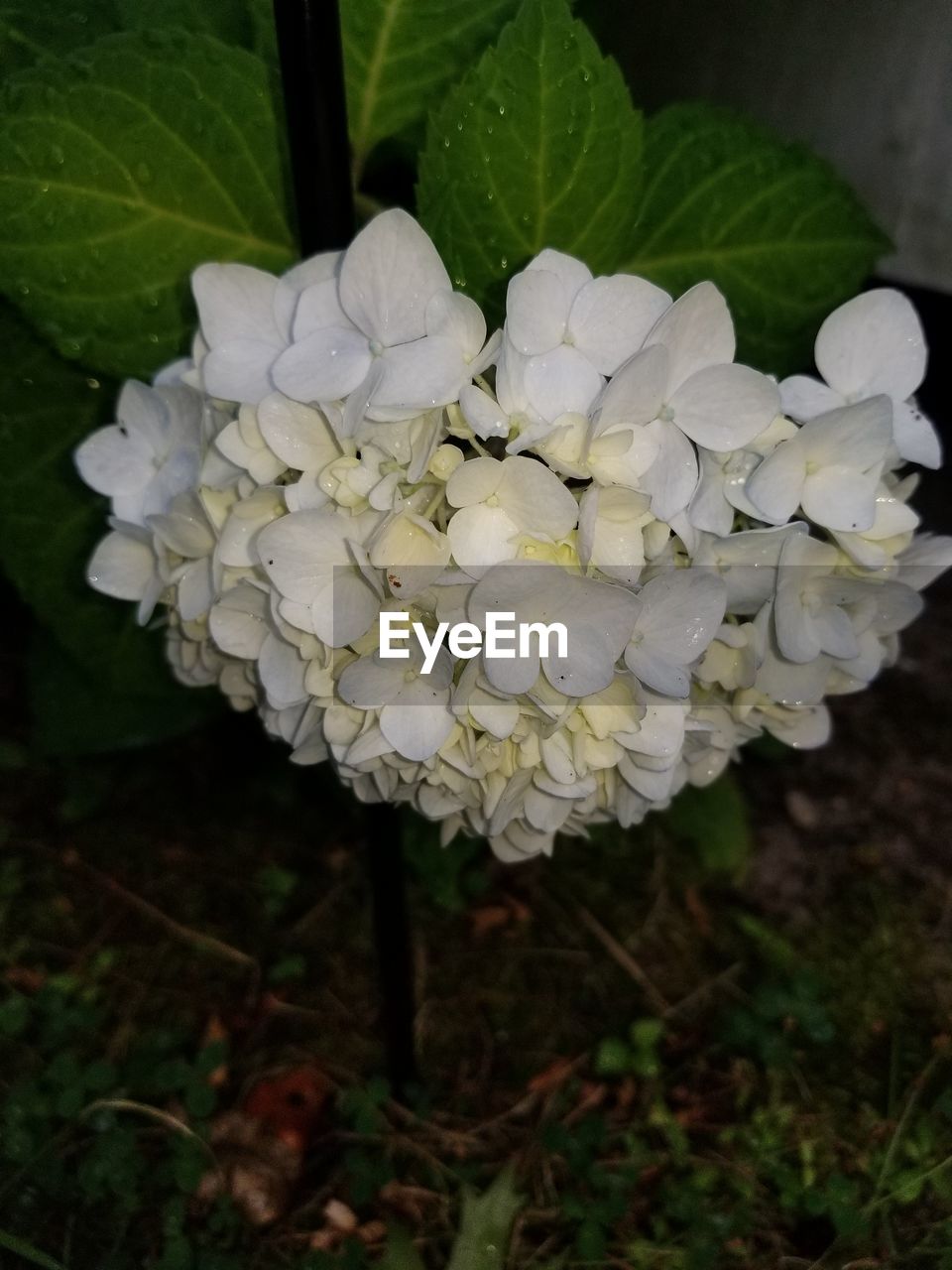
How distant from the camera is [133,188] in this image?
0.57 metres

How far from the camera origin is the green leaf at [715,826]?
979 mm

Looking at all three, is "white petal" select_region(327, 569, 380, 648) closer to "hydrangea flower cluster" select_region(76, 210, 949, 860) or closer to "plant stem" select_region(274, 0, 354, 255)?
"hydrangea flower cluster" select_region(76, 210, 949, 860)

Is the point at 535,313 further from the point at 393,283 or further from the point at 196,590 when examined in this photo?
the point at 196,590

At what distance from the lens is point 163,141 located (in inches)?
22.5

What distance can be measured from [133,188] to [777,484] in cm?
37

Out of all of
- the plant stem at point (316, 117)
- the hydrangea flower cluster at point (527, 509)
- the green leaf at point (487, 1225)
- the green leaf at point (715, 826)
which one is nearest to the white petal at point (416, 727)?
the hydrangea flower cluster at point (527, 509)

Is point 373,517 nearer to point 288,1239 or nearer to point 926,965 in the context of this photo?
point 288,1239

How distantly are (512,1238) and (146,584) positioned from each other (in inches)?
20.1

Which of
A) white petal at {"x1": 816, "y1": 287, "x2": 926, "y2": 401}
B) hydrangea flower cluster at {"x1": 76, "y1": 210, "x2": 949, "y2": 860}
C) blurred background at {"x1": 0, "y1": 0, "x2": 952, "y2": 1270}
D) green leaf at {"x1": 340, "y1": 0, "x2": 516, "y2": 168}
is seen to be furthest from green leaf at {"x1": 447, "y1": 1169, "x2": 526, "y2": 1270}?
green leaf at {"x1": 340, "y1": 0, "x2": 516, "y2": 168}

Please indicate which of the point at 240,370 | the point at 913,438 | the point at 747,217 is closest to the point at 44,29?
the point at 240,370

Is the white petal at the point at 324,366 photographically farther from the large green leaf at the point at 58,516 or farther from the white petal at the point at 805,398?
the large green leaf at the point at 58,516

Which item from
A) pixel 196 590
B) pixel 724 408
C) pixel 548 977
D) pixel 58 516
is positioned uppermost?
pixel 724 408

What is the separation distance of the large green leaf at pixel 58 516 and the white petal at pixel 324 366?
336mm

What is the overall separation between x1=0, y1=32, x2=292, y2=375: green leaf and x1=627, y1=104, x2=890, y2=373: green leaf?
0.22 metres
